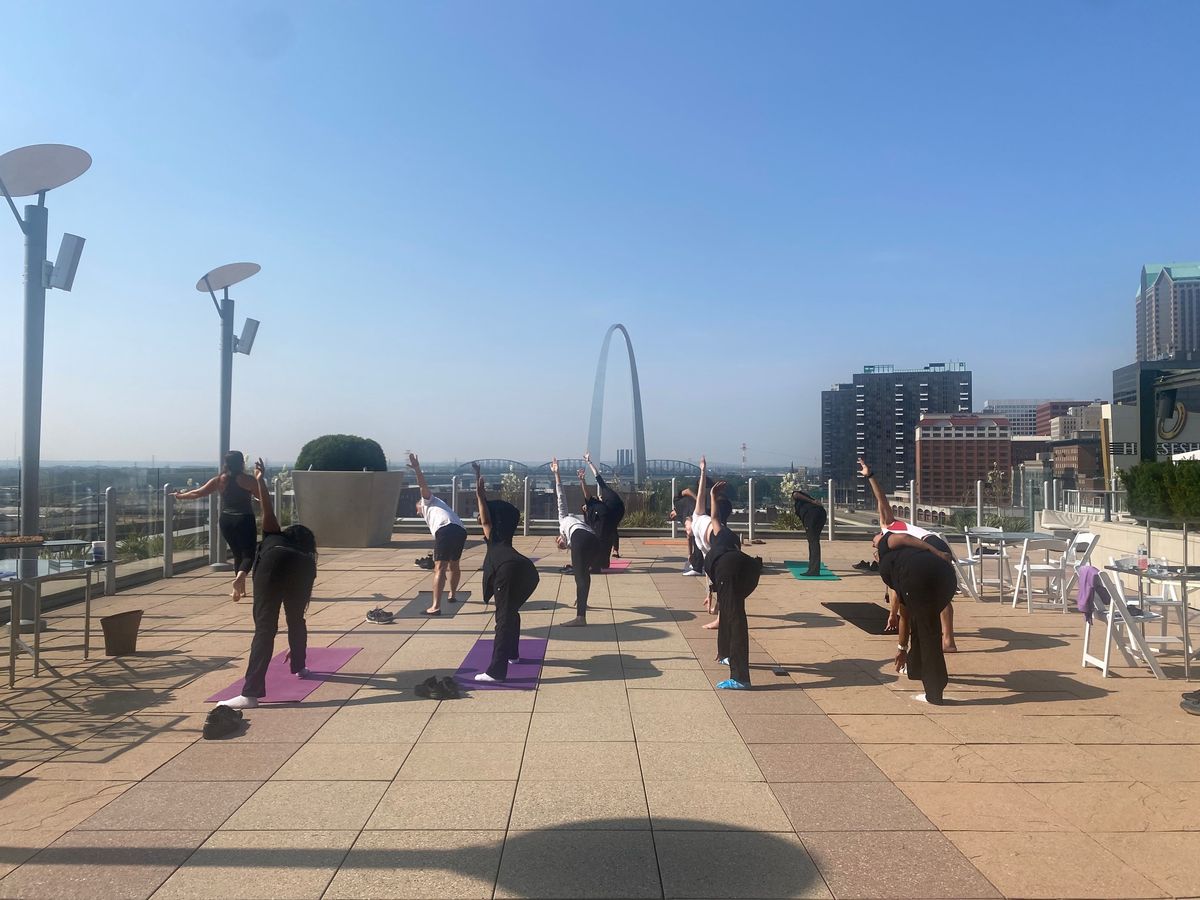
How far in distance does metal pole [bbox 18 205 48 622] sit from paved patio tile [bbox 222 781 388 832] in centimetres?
678

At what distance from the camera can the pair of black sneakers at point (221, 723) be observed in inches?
211

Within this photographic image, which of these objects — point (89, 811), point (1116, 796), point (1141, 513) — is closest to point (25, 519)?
point (89, 811)

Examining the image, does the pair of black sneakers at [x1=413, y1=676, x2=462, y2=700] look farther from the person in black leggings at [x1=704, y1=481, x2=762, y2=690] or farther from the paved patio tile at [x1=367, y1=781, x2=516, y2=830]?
the person in black leggings at [x1=704, y1=481, x2=762, y2=690]

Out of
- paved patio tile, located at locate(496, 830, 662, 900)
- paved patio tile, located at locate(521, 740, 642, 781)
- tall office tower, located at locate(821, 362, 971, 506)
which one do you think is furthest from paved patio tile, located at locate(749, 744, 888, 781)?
tall office tower, located at locate(821, 362, 971, 506)

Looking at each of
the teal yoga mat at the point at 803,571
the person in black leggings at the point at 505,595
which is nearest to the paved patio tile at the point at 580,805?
the person in black leggings at the point at 505,595

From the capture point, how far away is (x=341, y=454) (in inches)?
861

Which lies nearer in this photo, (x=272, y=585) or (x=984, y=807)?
(x=984, y=807)

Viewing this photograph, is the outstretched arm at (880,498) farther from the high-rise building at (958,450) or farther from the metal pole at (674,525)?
the high-rise building at (958,450)

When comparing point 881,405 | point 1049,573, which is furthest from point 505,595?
point 881,405

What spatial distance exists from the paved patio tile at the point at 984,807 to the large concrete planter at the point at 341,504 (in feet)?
50.4

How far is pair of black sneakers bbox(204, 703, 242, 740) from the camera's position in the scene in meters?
5.36

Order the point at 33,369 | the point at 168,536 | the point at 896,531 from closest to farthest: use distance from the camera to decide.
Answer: the point at 896,531 → the point at 33,369 → the point at 168,536

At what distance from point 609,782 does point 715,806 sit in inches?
24.0

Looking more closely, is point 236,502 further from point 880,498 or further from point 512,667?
point 880,498
